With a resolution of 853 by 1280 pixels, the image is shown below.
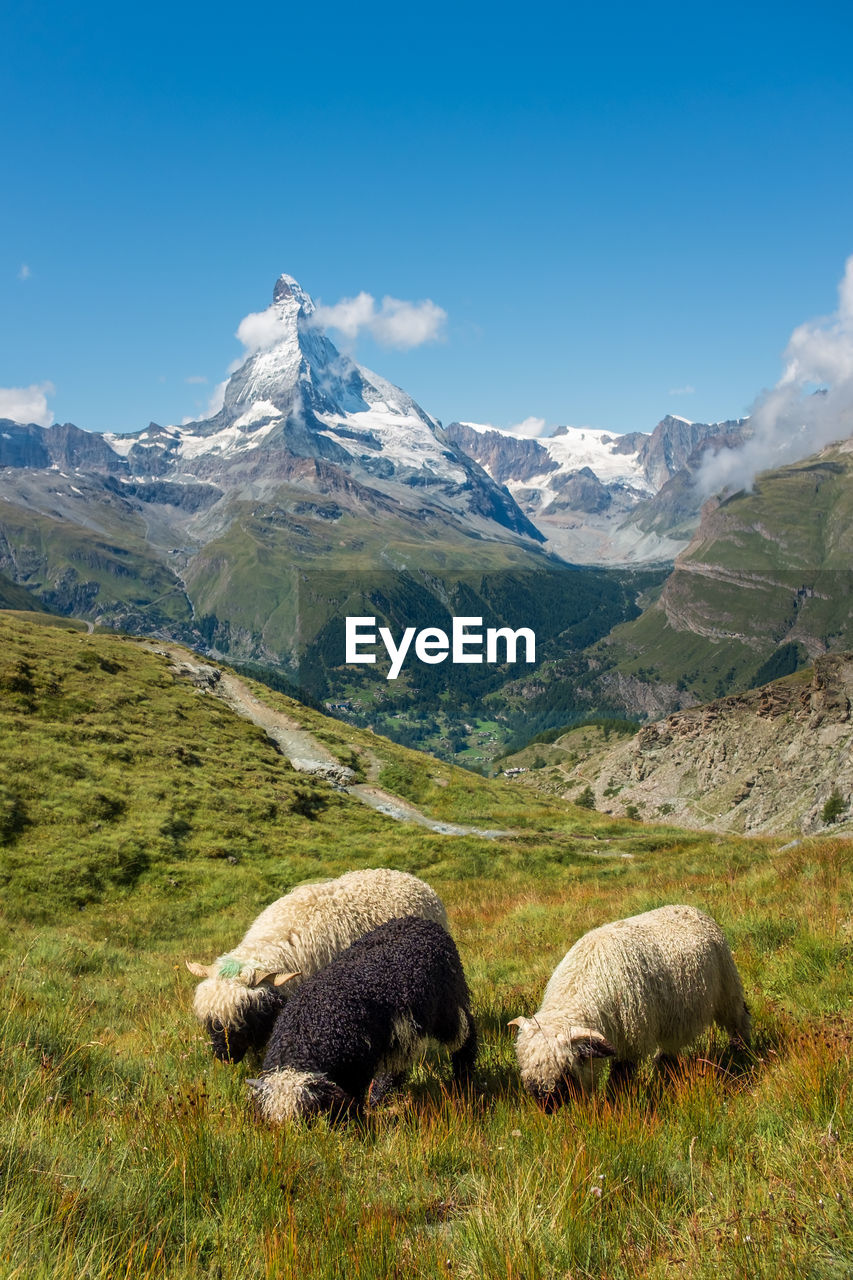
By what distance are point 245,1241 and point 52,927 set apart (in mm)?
19911

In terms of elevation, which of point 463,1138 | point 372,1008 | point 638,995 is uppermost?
point 372,1008

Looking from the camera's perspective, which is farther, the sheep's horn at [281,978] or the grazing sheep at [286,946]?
the grazing sheep at [286,946]

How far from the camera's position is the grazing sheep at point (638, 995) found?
812 centimetres

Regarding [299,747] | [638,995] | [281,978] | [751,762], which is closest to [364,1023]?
[281,978]

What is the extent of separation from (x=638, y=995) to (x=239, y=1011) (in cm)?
507

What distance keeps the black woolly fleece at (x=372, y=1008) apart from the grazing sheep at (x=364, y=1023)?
11 mm

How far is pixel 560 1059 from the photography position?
7715mm

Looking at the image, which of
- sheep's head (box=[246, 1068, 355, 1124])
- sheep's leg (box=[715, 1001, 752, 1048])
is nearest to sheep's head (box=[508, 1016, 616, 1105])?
sheep's head (box=[246, 1068, 355, 1124])

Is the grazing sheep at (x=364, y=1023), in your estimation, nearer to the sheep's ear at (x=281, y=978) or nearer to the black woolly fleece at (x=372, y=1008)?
the black woolly fleece at (x=372, y=1008)

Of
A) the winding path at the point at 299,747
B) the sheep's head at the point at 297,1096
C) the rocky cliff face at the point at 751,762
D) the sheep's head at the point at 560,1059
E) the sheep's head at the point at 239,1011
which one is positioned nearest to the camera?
the sheep's head at the point at 297,1096

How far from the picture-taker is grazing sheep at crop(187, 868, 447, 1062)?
31.2 feet

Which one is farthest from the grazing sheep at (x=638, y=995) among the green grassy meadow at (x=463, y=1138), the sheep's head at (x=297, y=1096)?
the sheep's head at (x=297, y=1096)

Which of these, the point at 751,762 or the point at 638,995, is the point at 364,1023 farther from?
the point at 751,762

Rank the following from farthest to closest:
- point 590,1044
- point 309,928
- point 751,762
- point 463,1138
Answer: point 751,762 → point 309,928 → point 590,1044 → point 463,1138
